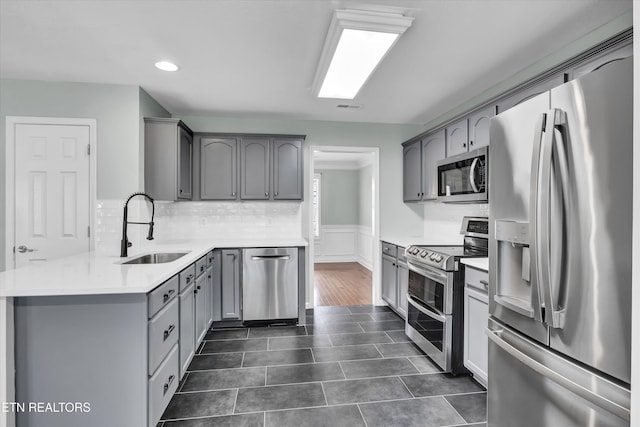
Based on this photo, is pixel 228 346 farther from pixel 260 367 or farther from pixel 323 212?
pixel 323 212

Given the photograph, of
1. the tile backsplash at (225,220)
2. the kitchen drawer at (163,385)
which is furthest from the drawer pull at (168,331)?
the tile backsplash at (225,220)

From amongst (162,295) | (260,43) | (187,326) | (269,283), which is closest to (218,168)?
(269,283)

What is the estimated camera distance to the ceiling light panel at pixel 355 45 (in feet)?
6.30

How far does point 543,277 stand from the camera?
3.81 ft

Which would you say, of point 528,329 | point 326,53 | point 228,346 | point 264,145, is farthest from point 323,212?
point 528,329

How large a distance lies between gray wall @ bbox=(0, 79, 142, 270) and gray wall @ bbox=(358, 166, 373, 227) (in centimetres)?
497

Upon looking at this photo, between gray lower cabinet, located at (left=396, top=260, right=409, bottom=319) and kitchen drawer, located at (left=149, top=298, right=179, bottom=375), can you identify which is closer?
kitchen drawer, located at (left=149, top=298, right=179, bottom=375)

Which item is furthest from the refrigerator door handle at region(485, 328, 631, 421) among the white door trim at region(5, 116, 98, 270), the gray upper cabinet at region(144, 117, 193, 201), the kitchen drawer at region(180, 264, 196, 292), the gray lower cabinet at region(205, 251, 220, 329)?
the white door trim at region(5, 116, 98, 270)

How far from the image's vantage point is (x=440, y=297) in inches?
103

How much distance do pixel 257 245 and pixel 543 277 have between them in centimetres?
275

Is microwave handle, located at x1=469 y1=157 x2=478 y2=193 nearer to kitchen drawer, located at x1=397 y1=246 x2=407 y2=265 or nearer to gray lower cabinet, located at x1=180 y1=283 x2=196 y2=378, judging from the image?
kitchen drawer, located at x1=397 y1=246 x2=407 y2=265

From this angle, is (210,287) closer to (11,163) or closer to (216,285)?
Answer: (216,285)

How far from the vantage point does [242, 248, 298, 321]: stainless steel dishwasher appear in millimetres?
3504

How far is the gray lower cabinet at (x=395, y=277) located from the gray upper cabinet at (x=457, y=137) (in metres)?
1.15
